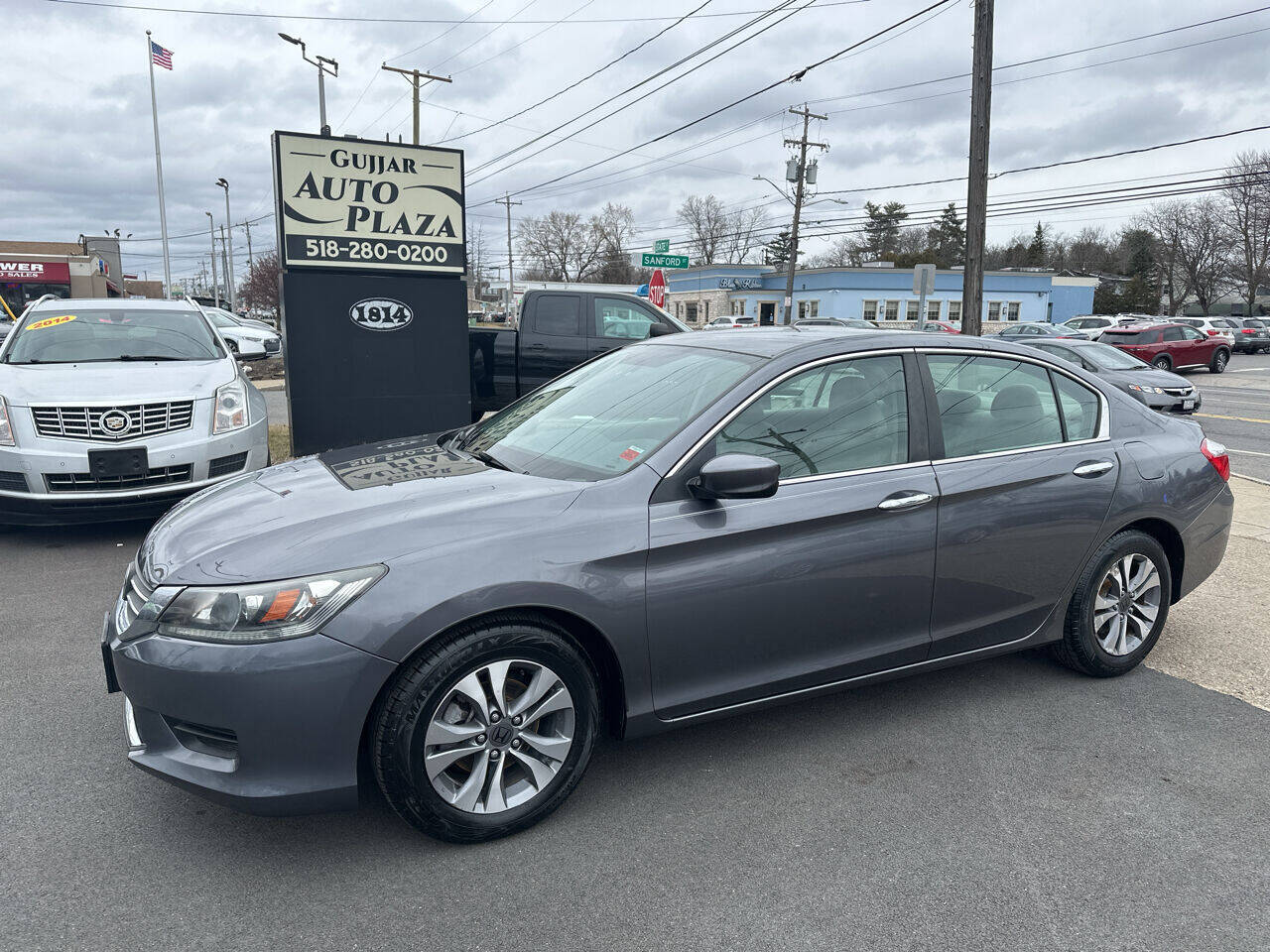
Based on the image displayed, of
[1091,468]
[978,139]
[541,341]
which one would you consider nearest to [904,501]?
[1091,468]

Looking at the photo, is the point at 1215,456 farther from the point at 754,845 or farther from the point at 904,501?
the point at 754,845

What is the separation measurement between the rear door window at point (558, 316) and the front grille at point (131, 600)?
7.55 m

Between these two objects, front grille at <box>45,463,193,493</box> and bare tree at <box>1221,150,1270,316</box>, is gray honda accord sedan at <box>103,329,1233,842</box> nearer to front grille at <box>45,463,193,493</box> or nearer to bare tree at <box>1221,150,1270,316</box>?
front grille at <box>45,463,193,493</box>

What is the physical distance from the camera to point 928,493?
3371mm

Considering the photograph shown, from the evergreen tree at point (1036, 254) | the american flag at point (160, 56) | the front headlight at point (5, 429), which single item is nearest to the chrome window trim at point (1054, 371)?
the front headlight at point (5, 429)

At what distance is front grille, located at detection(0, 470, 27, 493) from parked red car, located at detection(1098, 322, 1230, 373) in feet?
93.8

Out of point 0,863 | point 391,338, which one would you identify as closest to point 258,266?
point 391,338

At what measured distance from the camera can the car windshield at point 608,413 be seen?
3.20 m

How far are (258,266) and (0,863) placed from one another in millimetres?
93932

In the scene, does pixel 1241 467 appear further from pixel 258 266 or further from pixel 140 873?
pixel 258 266

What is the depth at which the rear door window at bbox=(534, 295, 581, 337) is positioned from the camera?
33.6 feet

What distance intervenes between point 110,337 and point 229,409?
59.9 inches

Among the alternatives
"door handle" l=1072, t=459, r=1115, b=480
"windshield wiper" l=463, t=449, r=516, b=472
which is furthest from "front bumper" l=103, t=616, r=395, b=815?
"door handle" l=1072, t=459, r=1115, b=480

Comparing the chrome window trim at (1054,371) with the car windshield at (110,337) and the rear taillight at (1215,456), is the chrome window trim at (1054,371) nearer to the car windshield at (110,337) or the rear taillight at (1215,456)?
the rear taillight at (1215,456)
